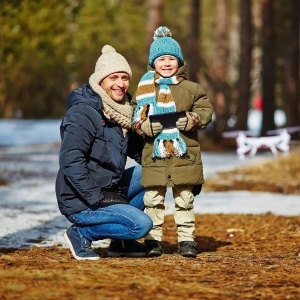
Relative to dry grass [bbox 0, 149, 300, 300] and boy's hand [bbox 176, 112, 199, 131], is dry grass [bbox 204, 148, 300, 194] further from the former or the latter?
boy's hand [bbox 176, 112, 199, 131]

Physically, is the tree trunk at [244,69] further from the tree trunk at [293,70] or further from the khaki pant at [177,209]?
the khaki pant at [177,209]

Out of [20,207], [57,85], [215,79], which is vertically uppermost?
[57,85]

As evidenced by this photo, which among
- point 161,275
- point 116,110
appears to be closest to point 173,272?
point 161,275

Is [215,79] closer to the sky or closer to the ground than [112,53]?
closer to the sky

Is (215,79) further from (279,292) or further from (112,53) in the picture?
A: (279,292)

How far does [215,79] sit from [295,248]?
1523cm

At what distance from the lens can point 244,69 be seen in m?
23.5

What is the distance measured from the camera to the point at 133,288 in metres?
4.79

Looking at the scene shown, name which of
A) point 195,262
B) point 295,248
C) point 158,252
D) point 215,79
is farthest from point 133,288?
point 215,79

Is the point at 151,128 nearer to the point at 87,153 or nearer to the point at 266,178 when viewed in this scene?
the point at 87,153

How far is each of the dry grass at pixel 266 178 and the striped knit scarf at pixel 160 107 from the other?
618 cm

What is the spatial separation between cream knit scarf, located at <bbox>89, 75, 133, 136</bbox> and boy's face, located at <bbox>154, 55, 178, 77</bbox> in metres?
0.34

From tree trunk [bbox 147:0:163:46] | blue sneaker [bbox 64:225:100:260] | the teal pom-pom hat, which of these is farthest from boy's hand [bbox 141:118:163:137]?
tree trunk [bbox 147:0:163:46]

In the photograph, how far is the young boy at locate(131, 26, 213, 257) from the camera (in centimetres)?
625
